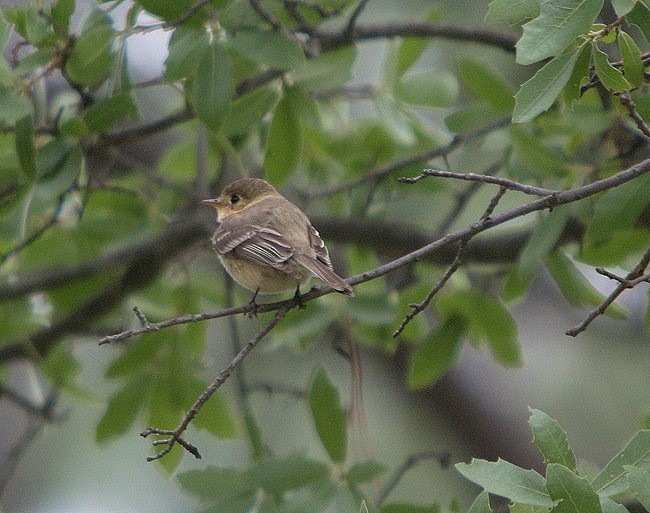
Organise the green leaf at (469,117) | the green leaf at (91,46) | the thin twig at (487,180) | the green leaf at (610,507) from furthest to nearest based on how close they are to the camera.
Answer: the green leaf at (469,117), the green leaf at (91,46), the thin twig at (487,180), the green leaf at (610,507)

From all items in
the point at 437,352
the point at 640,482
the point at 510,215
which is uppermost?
the point at 510,215

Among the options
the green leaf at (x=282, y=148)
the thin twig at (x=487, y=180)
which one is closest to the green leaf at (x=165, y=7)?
the green leaf at (x=282, y=148)

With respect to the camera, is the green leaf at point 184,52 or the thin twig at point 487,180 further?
the green leaf at point 184,52

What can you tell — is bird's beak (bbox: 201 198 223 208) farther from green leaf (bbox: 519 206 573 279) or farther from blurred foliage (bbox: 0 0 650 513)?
green leaf (bbox: 519 206 573 279)

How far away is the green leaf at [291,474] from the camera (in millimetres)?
3564

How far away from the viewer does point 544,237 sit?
3682 mm

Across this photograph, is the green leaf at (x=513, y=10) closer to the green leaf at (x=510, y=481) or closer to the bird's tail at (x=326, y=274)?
the bird's tail at (x=326, y=274)

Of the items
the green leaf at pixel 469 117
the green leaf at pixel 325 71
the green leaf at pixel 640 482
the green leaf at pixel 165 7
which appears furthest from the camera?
the green leaf at pixel 469 117

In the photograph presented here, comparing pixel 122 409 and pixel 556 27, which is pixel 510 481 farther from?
pixel 122 409

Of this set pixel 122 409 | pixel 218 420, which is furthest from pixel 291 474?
pixel 122 409

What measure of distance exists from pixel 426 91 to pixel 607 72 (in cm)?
228

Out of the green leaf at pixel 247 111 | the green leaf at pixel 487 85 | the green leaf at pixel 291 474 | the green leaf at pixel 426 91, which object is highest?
the green leaf at pixel 247 111

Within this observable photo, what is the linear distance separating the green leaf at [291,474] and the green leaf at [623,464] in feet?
4.42

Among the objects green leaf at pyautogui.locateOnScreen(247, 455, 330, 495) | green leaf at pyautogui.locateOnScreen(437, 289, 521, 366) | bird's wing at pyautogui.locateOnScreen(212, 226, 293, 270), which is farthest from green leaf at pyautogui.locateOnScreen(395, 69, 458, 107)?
green leaf at pyautogui.locateOnScreen(247, 455, 330, 495)
